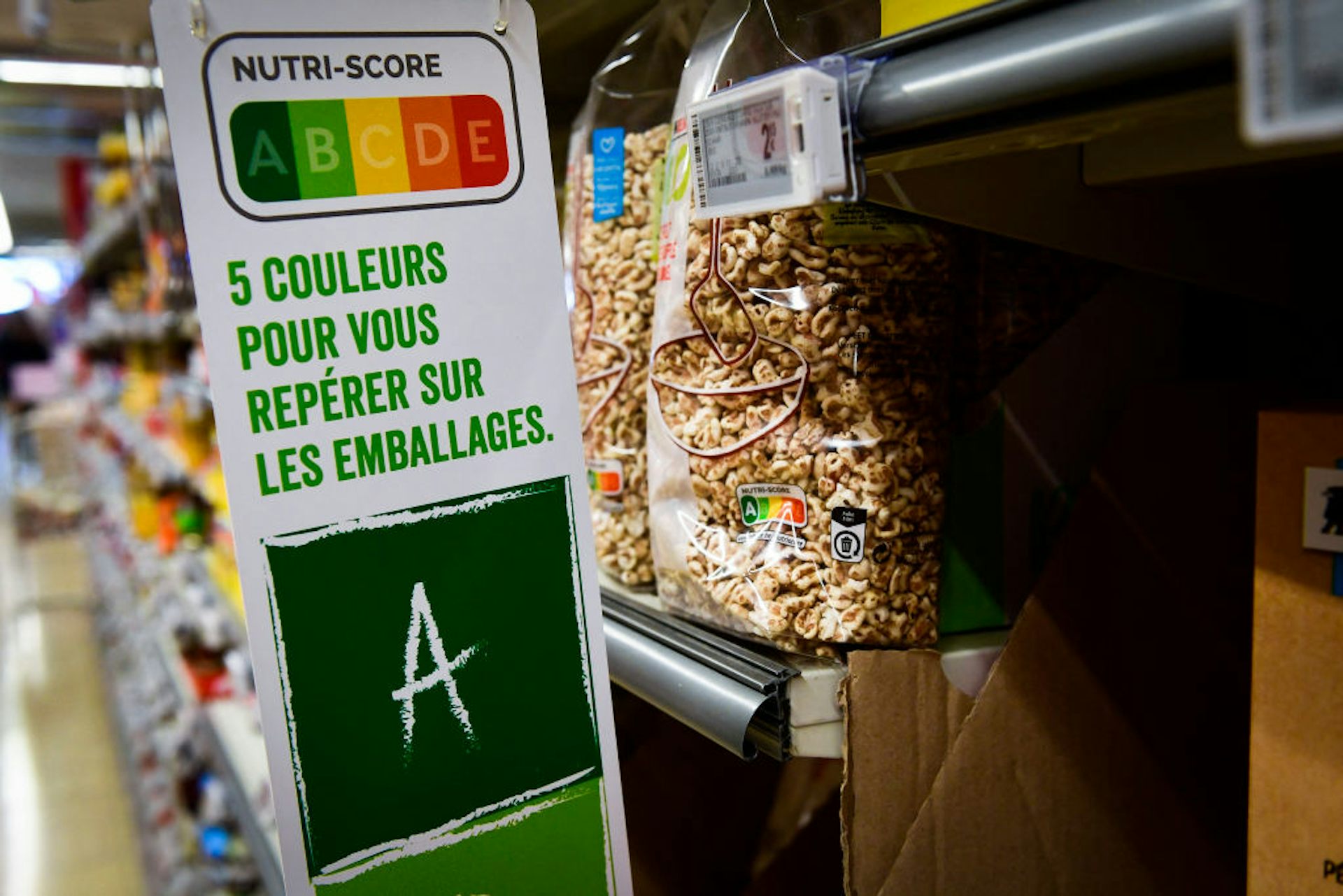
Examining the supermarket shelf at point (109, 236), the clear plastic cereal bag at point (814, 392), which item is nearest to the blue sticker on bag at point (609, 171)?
the clear plastic cereal bag at point (814, 392)

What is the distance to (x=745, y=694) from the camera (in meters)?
0.79

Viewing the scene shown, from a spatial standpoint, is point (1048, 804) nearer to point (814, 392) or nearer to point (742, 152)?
point (814, 392)

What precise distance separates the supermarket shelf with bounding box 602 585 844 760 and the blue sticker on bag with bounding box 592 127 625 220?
0.46m

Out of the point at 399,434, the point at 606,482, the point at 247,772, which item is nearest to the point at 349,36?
the point at 399,434

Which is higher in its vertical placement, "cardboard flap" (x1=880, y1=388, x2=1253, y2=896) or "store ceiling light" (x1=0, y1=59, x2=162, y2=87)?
"store ceiling light" (x1=0, y1=59, x2=162, y2=87)

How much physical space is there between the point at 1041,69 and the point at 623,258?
24.9 inches

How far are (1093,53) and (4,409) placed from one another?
48.8ft

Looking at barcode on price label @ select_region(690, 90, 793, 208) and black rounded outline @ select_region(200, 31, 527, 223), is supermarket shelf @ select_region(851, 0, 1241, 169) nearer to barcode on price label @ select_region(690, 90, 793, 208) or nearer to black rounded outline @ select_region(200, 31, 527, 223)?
barcode on price label @ select_region(690, 90, 793, 208)

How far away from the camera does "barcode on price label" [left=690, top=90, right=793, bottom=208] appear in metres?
0.61

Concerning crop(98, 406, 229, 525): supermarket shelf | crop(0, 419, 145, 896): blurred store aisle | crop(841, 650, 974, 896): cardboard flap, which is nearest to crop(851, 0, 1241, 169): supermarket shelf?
crop(841, 650, 974, 896): cardboard flap

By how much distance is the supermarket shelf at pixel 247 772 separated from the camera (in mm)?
1851

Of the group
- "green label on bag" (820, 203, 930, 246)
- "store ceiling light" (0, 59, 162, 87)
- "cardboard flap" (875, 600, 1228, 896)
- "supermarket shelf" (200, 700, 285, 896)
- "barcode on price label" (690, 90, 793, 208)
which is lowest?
"supermarket shelf" (200, 700, 285, 896)

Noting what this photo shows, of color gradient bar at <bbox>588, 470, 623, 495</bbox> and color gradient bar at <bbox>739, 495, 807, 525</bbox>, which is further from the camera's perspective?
color gradient bar at <bbox>588, 470, 623, 495</bbox>

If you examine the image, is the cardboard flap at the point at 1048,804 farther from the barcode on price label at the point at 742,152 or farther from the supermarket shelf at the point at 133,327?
the supermarket shelf at the point at 133,327
